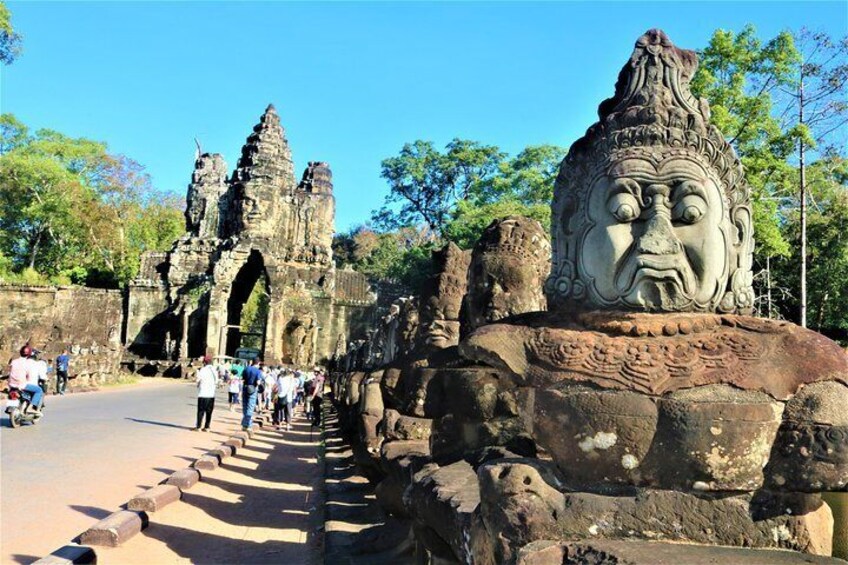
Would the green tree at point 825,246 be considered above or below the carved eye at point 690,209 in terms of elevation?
above

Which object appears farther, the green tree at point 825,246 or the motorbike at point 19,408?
the green tree at point 825,246

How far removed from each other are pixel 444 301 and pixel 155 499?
3167 mm

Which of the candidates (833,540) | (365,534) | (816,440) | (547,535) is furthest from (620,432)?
(365,534)

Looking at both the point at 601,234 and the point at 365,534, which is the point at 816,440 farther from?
the point at 365,534

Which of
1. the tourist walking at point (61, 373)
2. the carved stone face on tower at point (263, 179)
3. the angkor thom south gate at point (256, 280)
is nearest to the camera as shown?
the tourist walking at point (61, 373)

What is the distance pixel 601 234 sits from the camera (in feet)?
9.43

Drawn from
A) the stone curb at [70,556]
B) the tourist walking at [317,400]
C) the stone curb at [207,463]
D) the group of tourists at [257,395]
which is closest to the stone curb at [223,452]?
the stone curb at [207,463]

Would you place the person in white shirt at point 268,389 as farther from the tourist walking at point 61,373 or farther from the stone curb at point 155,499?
the stone curb at point 155,499

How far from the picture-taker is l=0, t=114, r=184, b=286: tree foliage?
144 feet

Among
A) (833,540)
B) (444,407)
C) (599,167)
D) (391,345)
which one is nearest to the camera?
(833,540)

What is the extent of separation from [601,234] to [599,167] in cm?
30

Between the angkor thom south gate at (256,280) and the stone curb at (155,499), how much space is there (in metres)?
28.1

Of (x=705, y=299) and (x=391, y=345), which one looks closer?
(x=705, y=299)

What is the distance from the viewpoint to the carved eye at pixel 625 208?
9.21ft
